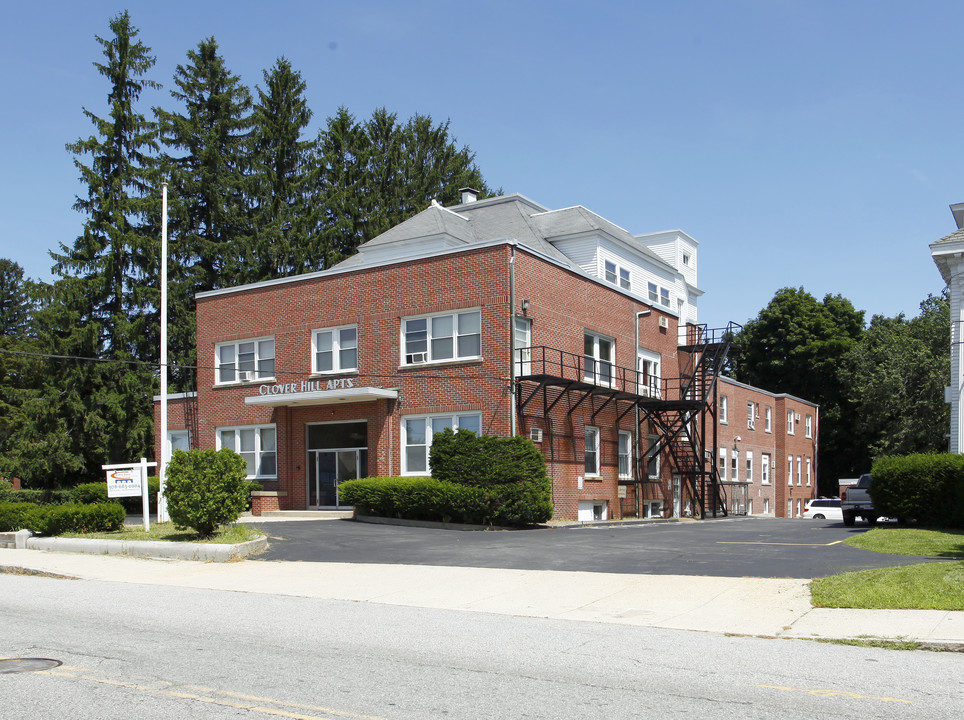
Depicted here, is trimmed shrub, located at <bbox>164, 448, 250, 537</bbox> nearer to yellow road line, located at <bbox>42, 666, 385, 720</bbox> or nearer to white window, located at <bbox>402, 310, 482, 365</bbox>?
white window, located at <bbox>402, 310, 482, 365</bbox>

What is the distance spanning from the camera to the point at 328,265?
54.1m

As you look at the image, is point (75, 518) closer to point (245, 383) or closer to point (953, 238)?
point (245, 383)

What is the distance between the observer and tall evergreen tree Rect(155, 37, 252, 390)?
5138 cm

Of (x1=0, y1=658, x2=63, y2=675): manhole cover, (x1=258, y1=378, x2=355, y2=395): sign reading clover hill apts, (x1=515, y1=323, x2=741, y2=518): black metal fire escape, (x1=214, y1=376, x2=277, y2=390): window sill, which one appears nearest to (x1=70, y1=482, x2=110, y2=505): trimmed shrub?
(x1=258, y1=378, x2=355, y2=395): sign reading clover hill apts

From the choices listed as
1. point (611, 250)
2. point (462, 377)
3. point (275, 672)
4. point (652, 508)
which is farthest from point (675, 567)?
point (611, 250)

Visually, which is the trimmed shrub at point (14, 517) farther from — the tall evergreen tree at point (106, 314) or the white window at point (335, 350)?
the tall evergreen tree at point (106, 314)

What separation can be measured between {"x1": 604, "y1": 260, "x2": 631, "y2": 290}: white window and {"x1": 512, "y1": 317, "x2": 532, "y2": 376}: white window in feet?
31.8

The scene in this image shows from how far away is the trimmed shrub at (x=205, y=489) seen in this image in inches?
769

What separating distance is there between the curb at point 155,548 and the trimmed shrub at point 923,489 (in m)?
15.7

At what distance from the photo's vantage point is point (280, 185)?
5525 cm

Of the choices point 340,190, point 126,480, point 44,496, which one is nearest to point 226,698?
point 126,480

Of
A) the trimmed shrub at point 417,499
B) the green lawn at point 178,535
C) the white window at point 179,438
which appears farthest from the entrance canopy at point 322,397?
the green lawn at point 178,535

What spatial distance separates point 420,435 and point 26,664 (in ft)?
72.3

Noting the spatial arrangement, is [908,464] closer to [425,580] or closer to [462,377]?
[462,377]
